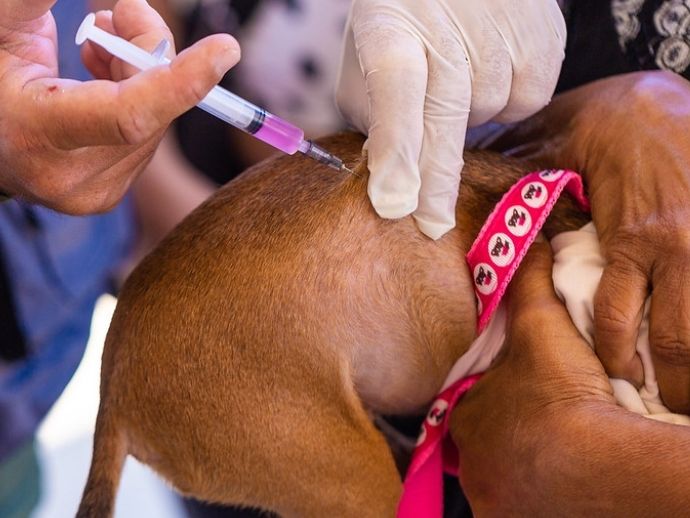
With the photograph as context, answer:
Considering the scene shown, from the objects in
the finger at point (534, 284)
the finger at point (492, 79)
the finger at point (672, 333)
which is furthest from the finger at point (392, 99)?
Result: the finger at point (672, 333)

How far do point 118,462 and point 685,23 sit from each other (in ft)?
3.60

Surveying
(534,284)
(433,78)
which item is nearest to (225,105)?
(433,78)

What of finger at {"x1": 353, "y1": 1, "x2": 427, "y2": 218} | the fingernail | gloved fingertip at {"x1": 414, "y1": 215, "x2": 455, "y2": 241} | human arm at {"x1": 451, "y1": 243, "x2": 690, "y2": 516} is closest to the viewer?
the fingernail

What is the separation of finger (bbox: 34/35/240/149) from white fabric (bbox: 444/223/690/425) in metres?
0.60

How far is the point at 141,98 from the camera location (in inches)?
33.1

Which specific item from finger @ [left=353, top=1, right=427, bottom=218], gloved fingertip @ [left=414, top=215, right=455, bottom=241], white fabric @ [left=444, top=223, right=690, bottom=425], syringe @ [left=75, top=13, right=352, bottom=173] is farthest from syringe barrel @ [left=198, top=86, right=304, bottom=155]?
white fabric @ [left=444, top=223, right=690, bottom=425]

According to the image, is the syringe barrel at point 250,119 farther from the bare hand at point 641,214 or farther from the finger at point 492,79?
the bare hand at point 641,214

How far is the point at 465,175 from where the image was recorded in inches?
49.5

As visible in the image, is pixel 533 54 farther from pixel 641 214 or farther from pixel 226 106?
pixel 226 106

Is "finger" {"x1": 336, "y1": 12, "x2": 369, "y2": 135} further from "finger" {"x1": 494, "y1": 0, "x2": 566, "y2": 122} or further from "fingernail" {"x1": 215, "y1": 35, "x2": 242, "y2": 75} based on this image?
"fingernail" {"x1": 215, "y1": 35, "x2": 242, "y2": 75}

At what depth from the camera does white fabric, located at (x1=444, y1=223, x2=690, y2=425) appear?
1.08m

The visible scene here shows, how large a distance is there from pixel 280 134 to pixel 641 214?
0.53 meters

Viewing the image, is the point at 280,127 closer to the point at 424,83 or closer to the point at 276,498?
the point at 424,83

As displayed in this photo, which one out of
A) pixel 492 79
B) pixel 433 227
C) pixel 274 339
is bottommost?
pixel 274 339
